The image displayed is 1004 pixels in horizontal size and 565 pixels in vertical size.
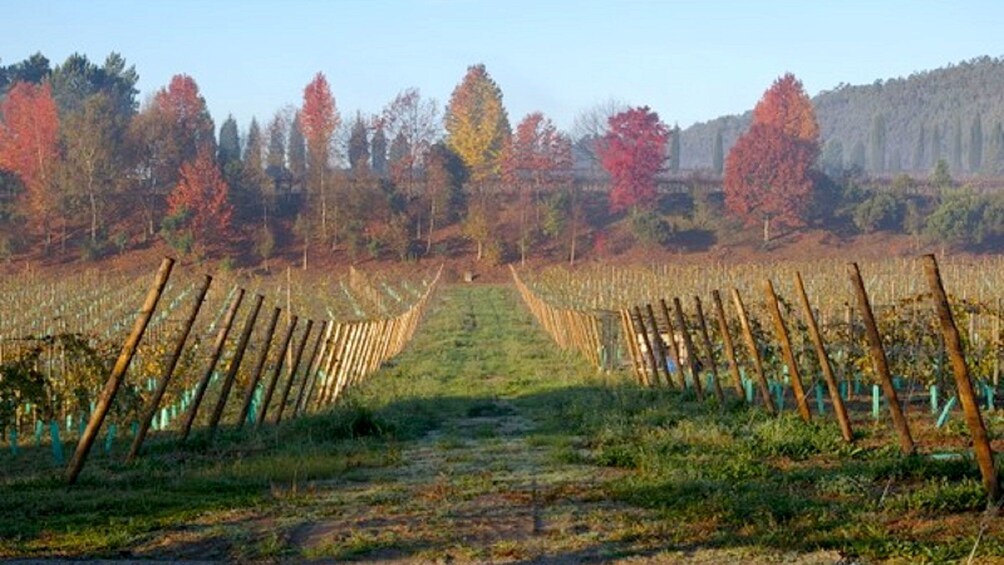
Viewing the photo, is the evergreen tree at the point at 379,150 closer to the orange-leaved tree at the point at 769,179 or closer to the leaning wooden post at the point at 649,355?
the orange-leaved tree at the point at 769,179

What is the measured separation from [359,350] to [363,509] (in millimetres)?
13604

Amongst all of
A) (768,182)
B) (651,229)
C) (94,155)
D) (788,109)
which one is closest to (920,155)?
(788,109)

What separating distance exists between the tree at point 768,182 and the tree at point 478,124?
17.8 m

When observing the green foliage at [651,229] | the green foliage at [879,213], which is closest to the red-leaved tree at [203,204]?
the green foliage at [651,229]

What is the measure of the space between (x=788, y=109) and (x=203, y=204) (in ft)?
148

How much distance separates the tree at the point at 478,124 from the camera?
323ft

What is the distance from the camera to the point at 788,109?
336 feet

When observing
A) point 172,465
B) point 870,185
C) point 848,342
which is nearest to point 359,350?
point 848,342

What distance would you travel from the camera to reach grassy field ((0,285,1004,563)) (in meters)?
8.26

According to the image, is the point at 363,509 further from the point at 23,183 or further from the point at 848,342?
the point at 23,183

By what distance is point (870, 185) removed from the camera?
9969 centimetres

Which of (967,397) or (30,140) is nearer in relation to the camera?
(967,397)

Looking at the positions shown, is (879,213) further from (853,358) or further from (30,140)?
(853,358)

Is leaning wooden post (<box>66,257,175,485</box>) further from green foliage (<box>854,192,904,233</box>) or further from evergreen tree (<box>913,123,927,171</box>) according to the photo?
evergreen tree (<box>913,123,927,171</box>)
